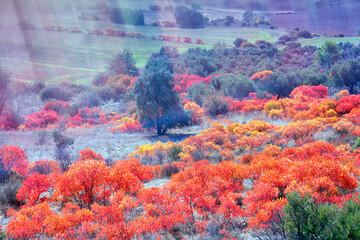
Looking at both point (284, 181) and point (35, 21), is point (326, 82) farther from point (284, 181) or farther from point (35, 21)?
point (35, 21)

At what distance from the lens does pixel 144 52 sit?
2124 inches

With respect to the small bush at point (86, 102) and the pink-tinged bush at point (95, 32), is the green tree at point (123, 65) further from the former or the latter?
the pink-tinged bush at point (95, 32)

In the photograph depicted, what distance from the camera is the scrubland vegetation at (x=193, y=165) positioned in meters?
5.55

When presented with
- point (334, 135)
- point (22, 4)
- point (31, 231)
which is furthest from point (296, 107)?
point (22, 4)

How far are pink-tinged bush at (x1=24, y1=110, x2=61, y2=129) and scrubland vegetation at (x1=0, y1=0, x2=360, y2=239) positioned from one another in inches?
3.9

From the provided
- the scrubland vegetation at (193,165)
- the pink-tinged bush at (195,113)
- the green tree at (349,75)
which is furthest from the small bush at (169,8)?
the pink-tinged bush at (195,113)

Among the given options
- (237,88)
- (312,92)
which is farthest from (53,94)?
(312,92)

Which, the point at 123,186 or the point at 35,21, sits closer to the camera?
the point at 123,186

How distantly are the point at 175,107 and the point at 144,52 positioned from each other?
3740 centimetres

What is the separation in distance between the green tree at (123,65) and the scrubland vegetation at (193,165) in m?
7.74

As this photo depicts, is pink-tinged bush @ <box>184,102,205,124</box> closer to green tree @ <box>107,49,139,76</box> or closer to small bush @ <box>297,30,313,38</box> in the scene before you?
green tree @ <box>107,49,139,76</box>

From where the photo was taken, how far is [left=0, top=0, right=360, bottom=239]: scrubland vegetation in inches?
219

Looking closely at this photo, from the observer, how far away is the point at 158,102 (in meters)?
19.7

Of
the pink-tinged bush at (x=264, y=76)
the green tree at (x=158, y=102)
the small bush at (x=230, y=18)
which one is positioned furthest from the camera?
the small bush at (x=230, y=18)
